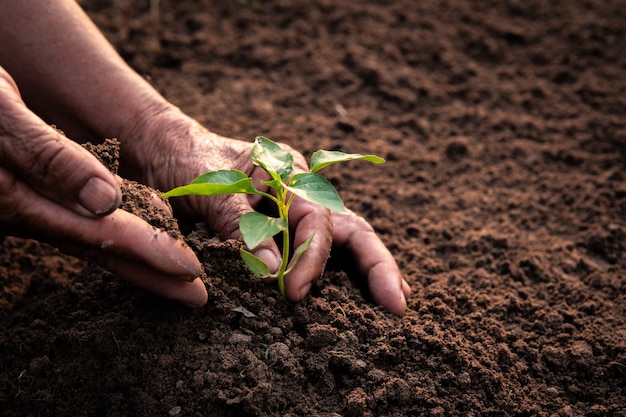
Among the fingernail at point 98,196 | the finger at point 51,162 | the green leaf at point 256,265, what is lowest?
the green leaf at point 256,265

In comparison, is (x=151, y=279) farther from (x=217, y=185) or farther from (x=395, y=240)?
(x=395, y=240)

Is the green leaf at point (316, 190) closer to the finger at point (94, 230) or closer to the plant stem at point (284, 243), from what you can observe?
the plant stem at point (284, 243)

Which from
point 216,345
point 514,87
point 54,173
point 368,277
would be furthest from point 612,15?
point 54,173

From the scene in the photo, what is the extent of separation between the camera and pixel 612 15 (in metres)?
3.90

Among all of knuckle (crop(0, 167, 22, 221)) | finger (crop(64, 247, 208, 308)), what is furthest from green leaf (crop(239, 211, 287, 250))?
knuckle (crop(0, 167, 22, 221))

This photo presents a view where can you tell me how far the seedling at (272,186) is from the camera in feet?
5.22

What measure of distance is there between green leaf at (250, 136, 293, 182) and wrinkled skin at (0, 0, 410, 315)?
0.85 feet

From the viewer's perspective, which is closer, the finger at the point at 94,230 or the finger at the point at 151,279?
the finger at the point at 94,230

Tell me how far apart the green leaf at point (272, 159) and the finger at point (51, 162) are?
0.38 metres

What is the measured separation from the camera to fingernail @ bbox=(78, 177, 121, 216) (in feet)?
4.88

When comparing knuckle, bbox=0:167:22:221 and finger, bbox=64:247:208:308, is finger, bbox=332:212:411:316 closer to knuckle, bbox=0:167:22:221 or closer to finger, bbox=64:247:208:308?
finger, bbox=64:247:208:308

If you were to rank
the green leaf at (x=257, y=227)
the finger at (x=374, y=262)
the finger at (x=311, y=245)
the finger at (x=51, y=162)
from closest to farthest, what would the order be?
the finger at (x=51, y=162)
the green leaf at (x=257, y=227)
the finger at (x=311, y=245)
the finger at (x=374, y=262)

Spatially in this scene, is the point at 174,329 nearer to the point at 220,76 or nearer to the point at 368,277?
the point at 368,277

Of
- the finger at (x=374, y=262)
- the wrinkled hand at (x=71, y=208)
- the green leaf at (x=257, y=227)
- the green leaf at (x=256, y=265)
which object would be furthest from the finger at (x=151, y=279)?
the finger at (x=374, y=262)
